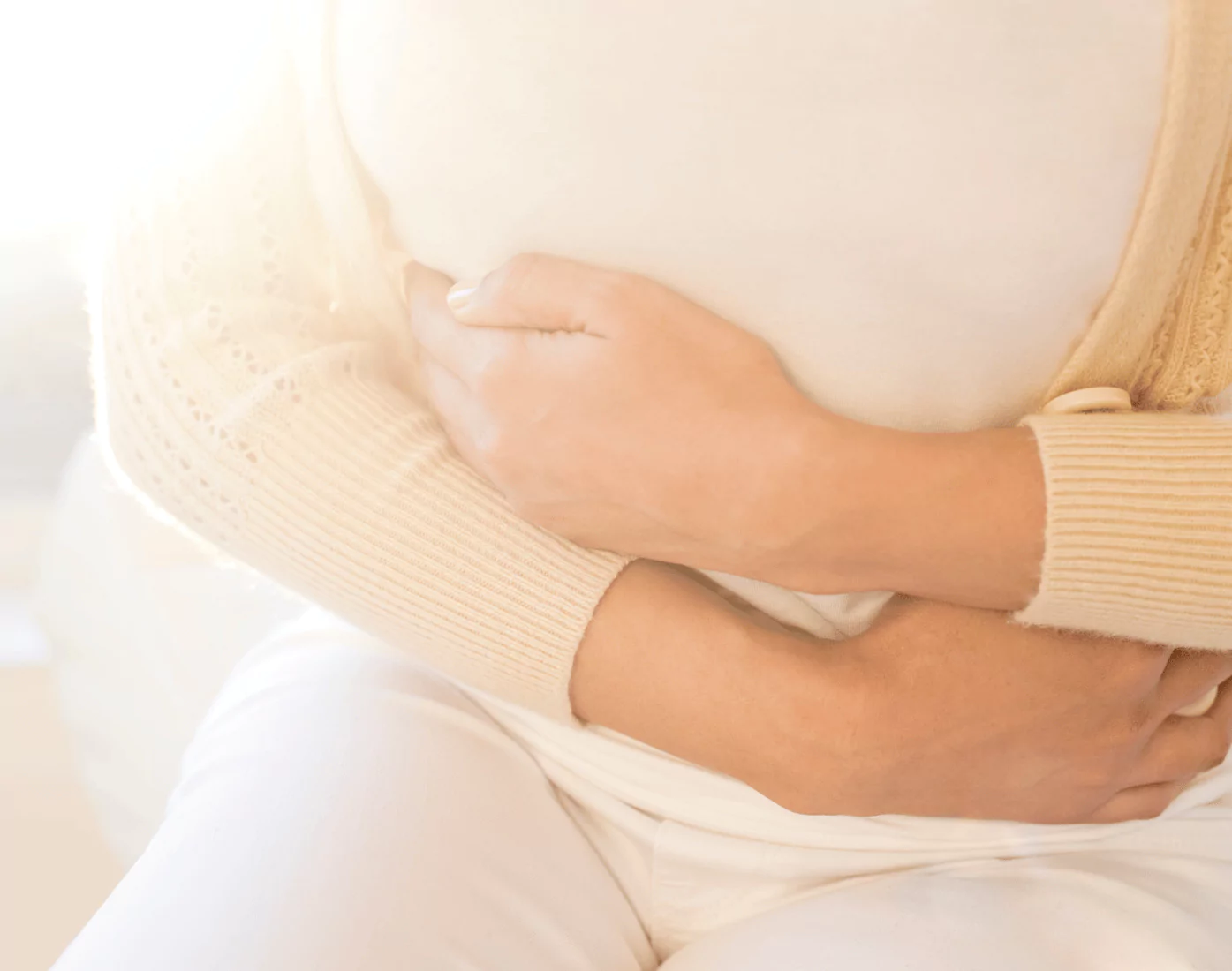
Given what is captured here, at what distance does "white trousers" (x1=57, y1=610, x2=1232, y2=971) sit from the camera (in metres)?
0.54

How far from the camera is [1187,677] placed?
633 mm

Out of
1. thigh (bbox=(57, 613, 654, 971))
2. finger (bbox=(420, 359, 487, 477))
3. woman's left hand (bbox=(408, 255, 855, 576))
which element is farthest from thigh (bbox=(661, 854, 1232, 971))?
finger (bbox=(420, 359, 487, 477))

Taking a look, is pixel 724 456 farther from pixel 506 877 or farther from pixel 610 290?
pixel 506 877

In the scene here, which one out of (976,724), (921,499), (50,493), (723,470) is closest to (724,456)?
(723,470)

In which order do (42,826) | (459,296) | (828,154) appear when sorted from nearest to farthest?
1. (828,154)
2. (459,296)
3. (42,826)

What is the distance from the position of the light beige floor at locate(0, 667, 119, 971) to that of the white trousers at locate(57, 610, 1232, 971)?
0.59 meters

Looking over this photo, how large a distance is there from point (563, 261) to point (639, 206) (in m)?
0.06

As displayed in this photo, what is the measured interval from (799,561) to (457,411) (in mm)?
237

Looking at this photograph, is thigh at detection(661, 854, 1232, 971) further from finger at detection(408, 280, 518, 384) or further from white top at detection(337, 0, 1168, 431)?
finger at detection(408, 280, 518, 384)

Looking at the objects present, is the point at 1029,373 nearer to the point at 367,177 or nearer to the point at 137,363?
the point at 367,177

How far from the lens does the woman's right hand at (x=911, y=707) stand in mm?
590

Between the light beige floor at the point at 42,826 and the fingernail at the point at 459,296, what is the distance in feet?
2.86

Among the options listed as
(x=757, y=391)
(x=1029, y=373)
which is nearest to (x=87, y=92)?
(x=757, y=391)

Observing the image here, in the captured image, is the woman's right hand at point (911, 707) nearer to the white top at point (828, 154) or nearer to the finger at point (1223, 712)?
the finger at point (1223, 712)
